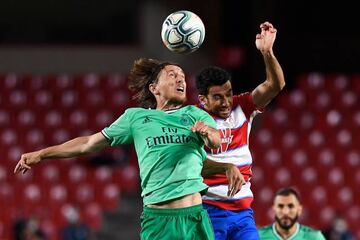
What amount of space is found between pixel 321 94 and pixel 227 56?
6.95 feet

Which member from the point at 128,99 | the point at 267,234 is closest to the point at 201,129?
the point at 267,234

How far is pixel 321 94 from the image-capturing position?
16766mm

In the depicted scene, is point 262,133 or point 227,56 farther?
point 227,56

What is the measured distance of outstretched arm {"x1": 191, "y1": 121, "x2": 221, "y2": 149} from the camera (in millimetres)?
4980

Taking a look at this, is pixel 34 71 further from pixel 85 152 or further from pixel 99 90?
pixel 85 152

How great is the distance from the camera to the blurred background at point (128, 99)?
14883 mm

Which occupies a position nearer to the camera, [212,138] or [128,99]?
[212,138]

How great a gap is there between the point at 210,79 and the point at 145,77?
1.75 feet

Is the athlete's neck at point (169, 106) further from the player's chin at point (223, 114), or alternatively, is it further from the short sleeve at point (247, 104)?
the short sleeve at point (247, 104)

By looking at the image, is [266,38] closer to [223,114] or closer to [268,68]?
[268,68]

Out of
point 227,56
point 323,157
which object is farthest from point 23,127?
point 323,157

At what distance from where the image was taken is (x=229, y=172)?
520 centimetres

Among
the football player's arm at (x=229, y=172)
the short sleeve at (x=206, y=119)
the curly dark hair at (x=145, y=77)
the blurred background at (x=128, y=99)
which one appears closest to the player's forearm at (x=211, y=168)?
the football player's arm at (x=229, y=172)

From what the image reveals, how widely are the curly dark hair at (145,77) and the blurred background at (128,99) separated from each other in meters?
8.02
